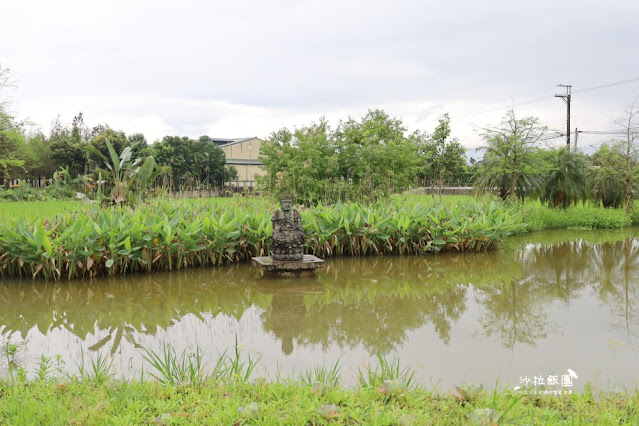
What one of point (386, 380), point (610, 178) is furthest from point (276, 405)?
point (610, 178)

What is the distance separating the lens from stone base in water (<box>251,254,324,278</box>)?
19.8 ft

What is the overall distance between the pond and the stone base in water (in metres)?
0.16

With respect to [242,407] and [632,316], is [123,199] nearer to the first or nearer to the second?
[242,407]

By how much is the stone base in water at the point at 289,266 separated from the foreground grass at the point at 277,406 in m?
3.17

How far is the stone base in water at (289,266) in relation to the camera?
237 inches

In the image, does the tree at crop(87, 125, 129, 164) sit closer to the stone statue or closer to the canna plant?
the canna plant

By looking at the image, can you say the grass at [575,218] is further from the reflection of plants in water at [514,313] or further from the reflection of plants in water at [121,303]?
the reflection of plants in water at [121,303]

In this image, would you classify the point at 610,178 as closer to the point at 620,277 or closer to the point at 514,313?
the point at 620,277

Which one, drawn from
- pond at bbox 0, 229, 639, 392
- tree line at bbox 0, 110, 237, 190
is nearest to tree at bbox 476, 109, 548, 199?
pond at bbox 0, 229, 639, 392

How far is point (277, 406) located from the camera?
2.57m

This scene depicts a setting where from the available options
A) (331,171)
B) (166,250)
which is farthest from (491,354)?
(331,171)

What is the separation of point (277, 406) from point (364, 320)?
6.72 feet

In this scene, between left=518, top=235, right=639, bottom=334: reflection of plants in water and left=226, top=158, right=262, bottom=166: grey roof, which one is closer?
left=518, top=235, right=639, bottom=334: reflection of plants in water

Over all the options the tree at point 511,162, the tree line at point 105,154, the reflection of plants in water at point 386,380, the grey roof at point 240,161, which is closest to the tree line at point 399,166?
the tree at point 511,162
